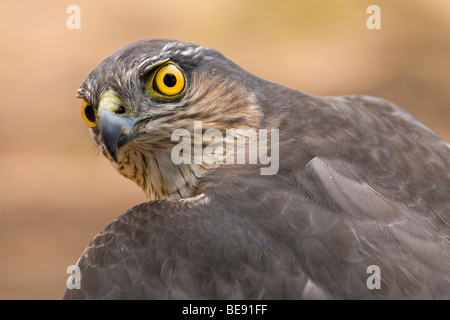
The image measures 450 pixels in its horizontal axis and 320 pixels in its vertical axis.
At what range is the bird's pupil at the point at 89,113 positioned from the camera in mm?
4137

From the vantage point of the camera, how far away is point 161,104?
3.93m

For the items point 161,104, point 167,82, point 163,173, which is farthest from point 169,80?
point 163,173

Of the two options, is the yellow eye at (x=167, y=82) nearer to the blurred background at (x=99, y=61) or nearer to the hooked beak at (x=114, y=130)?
the hooked beak at (x=114, y=130)

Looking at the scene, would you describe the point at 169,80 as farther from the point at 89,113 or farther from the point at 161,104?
the point at 89,113

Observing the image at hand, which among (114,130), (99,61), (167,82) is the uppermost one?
(167,82)

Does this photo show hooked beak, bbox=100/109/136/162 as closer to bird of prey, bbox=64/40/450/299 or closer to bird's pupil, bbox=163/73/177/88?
bird of prey, bbox=64/40/450/299

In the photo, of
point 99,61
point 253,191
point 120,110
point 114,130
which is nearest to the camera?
point 253,191

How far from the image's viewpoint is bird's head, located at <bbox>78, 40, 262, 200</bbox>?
388 centimetres

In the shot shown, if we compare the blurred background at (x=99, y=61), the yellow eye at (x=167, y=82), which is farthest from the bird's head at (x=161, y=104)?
the blurred background at (x=99, y=61)

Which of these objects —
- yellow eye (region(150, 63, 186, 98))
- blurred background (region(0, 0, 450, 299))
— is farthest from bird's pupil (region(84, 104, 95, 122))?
blurred background (region(0, 0, 450, 299))

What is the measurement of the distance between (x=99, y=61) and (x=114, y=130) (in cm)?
653

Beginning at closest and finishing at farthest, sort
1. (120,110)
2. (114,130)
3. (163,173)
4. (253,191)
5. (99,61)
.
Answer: (253,191) → (114,130) → (120,110) → (163,173) → (99,61)

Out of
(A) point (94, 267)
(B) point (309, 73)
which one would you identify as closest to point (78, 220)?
(B) point (309, 73)

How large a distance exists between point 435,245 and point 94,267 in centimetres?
171
